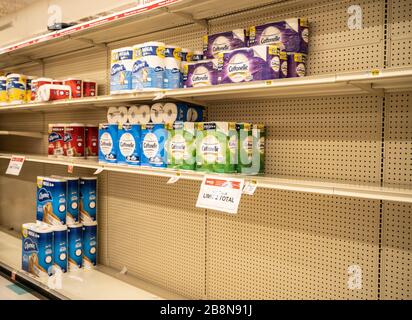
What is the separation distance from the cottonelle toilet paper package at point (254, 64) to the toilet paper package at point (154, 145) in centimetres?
51

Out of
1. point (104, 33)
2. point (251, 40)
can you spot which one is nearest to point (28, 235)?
point (104, 33)

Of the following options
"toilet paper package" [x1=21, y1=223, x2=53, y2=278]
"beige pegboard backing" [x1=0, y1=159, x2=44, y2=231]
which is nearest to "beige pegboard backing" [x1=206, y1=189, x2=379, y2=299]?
"toilet paper package" [x1=21, y1=223, x2=53, y2=278]

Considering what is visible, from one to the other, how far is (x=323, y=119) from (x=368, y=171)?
0.34 metres

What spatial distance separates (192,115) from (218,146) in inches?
18.8

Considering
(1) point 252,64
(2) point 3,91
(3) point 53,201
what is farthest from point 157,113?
(2) point 3,91

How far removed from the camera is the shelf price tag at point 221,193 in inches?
68.1

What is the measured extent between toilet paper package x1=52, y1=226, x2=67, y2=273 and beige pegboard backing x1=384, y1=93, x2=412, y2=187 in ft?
7.14

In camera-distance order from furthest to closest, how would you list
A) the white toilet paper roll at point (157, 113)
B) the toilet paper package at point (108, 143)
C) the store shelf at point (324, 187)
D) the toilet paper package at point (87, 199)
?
the toilet paper package at point (87, 199), the toilet paper package at point (108, 143), the white toilet paper roll at point (157, 113), the store shelf at point (324, 187)

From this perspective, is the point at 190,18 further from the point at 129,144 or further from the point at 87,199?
the point at 87,199

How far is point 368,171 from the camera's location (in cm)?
182

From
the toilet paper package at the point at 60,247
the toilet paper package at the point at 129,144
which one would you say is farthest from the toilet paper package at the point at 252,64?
the toilet paper package at the point at 60,247

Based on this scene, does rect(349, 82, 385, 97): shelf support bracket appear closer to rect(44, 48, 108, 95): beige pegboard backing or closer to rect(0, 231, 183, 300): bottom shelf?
rect(0, 231, 183, 300): bottom shelf

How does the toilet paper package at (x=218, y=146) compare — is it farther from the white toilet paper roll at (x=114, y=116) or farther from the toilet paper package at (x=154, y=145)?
the white toilet paper roll at (x=114, y=116)
